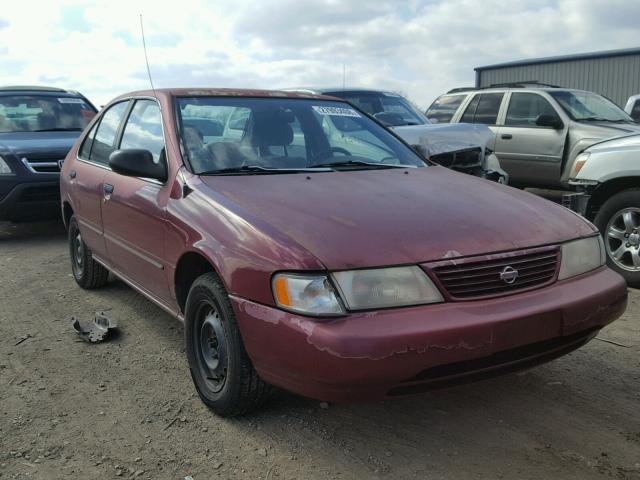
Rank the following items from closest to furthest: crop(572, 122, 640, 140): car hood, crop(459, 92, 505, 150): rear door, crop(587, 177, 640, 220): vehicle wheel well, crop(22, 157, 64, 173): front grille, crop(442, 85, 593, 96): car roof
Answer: crop(587, 177, 640, 220): vehicle wheel well → crop(22, 157, 64, 173): front grille → crop(572, 122, 640, 140): car hood → crop(442, 85, 593, 96): car roof → crop(459, 92, 505, 150): rear door

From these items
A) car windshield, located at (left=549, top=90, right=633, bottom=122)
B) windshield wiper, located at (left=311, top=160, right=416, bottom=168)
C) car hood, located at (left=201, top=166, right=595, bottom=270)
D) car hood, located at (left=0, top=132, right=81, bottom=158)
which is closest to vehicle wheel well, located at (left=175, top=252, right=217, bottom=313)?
car hood, located at (left=201, top=166, right=595, bottom=270)

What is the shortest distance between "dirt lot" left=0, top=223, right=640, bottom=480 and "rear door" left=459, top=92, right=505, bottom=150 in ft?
19.2

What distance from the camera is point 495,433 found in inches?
111

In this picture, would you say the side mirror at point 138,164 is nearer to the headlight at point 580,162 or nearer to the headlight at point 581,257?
the headlight at point 581,257

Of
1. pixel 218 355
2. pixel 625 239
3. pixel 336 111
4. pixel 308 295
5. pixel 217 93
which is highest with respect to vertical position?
pixel 217 93

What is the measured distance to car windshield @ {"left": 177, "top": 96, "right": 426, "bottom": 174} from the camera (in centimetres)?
342

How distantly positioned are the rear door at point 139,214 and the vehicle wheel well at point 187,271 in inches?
6.3

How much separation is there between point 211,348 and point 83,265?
8.48 ft

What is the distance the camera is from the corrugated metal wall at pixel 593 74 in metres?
23.1

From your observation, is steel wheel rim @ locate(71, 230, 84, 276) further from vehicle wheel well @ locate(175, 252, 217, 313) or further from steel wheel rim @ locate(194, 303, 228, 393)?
steel wheel rim @ locate(194, 303, 228, 393)

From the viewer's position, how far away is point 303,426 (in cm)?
292

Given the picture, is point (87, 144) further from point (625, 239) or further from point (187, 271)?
point (625, 239)

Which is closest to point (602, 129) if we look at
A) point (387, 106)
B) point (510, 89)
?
point (510, 89)

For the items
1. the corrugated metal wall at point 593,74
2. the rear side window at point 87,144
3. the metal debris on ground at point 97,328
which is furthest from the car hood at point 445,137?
the corrugated metal wall at point 593,74
